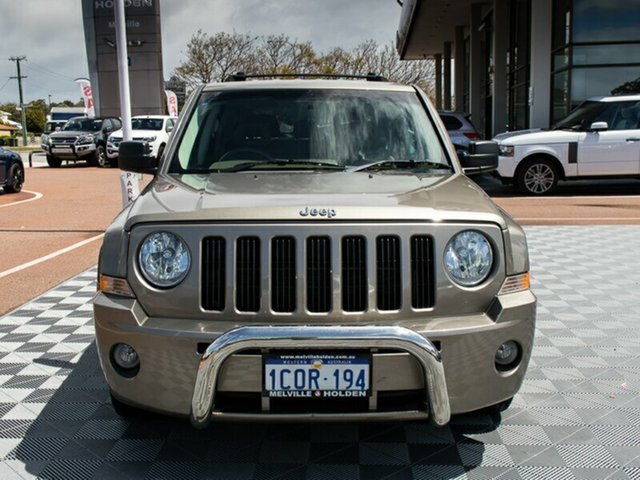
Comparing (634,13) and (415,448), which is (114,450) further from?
(634,13)

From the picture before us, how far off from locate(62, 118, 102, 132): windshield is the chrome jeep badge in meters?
24.7

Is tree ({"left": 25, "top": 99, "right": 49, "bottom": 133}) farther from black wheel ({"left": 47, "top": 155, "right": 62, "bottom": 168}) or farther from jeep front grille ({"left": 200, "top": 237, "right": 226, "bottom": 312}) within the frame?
jeep front grille ({"left": 200, "top": 237, "right": 226, "bottom": 312})

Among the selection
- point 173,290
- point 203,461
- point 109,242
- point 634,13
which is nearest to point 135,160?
point 109,242

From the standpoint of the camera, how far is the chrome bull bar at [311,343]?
8.55 feet

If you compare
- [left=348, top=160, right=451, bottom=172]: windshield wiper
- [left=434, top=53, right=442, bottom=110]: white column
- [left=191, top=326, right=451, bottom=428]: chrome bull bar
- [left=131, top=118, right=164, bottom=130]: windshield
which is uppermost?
[left=434, top=53, right=442, bottom=110]: white column

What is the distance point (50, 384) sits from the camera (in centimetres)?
412

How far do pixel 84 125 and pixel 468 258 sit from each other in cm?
2554

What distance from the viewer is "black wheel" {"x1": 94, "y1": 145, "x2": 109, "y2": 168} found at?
2523cm

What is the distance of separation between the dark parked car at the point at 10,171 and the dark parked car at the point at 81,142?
9470 millimetres

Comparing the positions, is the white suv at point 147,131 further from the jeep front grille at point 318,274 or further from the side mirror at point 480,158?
the jeep front grille at point 318,274

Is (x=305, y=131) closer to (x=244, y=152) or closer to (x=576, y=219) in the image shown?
(x=244, y=152)

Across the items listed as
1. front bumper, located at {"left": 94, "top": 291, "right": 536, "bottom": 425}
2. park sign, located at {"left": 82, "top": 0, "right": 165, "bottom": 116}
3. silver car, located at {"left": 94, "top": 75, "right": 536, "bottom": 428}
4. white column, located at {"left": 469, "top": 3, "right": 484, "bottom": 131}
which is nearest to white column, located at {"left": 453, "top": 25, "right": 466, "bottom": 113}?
white column, located at {"left": 469, "top": 3, "right": 484, "bottom": 131}

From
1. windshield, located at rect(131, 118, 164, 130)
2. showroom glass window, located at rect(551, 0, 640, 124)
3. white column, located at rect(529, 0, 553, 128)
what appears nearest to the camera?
showroom glass window, located at rect(551, 0, 640, 124)

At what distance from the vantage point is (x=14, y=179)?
15.3m
